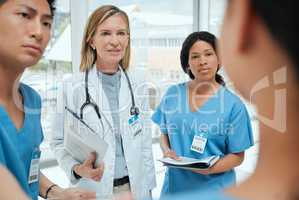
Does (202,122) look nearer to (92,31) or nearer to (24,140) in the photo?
(92,31)

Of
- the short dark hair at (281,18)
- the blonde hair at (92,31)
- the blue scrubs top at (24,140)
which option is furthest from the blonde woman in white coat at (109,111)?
the short dark hair at (281,18)

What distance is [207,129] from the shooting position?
1.22 meters

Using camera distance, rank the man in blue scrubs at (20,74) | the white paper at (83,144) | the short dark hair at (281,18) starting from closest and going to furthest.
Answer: the short dark hair at (281,18), the man in blue scrubs at (20,74), the white paper at (83,144)

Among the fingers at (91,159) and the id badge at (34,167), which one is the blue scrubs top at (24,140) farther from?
the fingers at (91,159)

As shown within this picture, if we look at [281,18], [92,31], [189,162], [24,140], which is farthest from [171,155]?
[281,18]

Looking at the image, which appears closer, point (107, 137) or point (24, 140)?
point (24, 140)

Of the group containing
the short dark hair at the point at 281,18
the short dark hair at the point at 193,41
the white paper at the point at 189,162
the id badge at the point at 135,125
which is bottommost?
the white paper at the point at 189,162

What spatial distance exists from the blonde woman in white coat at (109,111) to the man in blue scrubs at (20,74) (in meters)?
0.40

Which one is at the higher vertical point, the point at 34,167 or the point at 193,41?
the point at 193,41

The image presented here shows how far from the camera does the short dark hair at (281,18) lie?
0.20 meters

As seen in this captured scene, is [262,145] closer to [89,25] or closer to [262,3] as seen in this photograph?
[262,3]

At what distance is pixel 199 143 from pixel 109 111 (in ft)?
1.21

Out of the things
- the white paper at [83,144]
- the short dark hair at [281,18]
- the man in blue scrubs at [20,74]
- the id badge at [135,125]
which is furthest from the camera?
the id badge at [135,125]

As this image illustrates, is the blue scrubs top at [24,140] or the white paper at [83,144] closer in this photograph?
the blue scrubs top at [24,140]
